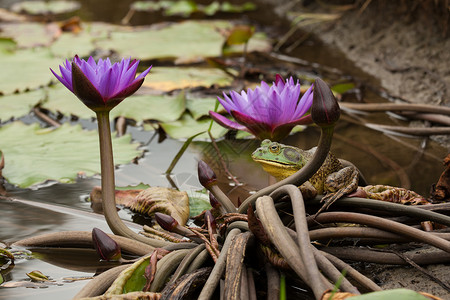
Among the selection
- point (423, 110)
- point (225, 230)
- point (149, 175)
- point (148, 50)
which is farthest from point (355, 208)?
point (148, 50)

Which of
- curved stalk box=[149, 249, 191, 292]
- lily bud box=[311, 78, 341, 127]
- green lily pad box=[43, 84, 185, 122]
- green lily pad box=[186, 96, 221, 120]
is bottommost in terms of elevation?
green lily pad box=[186, 96, 221, 120]

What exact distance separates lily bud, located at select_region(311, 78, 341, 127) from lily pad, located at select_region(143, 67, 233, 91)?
1.98 metres

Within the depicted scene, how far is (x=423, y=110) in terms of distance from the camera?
2.51 m

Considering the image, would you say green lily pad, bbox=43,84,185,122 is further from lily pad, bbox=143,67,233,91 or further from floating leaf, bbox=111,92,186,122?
lily pad, bbox=143,67,233,91

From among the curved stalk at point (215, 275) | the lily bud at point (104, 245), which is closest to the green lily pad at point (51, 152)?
the lily bud at point (104, 245)

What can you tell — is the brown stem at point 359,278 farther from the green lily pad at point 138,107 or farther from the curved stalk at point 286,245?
the green lily pad at point 138,107

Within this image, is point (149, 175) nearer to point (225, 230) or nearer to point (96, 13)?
point (225, 230)

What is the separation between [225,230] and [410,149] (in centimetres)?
128

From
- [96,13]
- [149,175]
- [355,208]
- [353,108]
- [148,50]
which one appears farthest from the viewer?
[96,13]

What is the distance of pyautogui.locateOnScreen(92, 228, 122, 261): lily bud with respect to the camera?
4.50 ft

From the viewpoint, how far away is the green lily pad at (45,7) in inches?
245

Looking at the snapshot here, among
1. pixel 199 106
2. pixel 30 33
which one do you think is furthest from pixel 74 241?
pixel 30 33

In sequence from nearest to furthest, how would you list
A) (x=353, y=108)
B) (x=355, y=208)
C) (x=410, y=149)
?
(x=355, y=208) < (x=410, y=149) < (x=353, y=108)

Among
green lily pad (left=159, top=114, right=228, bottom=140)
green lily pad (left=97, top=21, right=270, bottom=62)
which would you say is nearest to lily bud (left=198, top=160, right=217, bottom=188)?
green lily pad (left=159, top=114, right=228, bottom=140)
